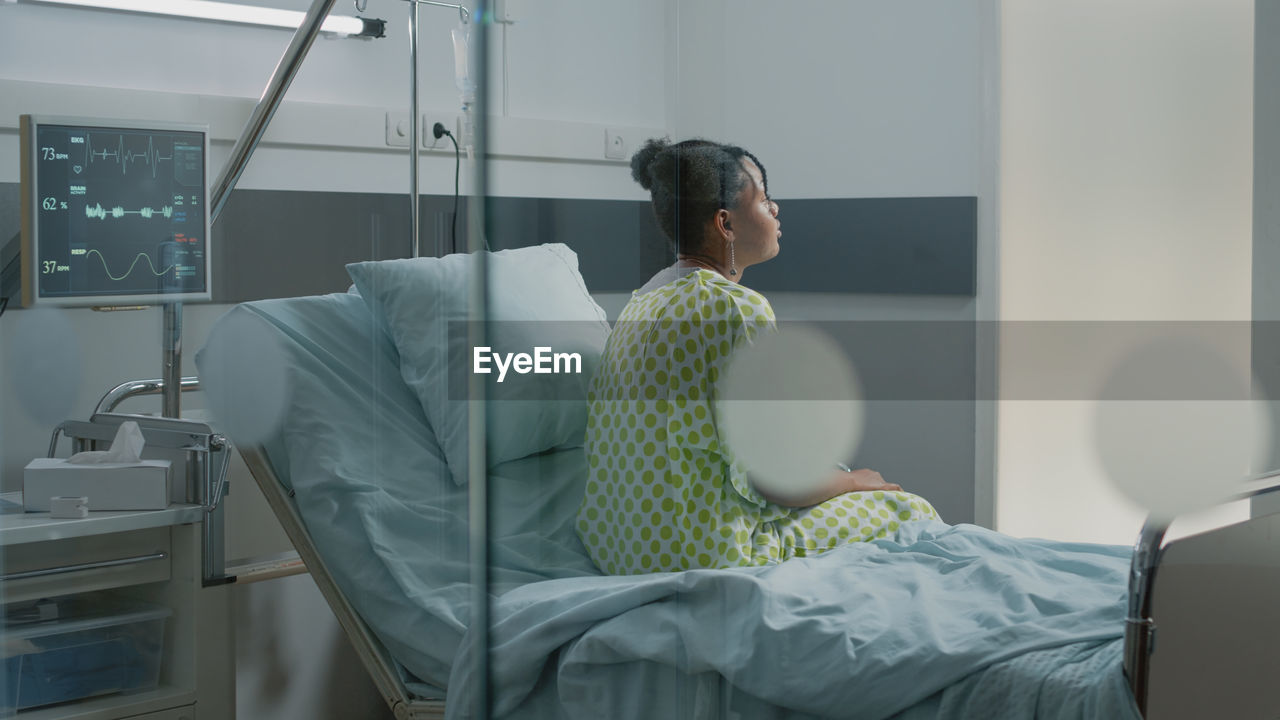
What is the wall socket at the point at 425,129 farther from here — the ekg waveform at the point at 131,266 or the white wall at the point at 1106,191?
the white wall at the point at 1106,191

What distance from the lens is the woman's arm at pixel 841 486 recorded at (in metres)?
0.95

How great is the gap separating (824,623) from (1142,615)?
0.86 feet

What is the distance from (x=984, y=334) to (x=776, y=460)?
0.71 feet

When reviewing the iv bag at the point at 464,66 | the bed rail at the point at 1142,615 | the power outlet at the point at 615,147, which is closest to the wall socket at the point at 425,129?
the iv bag at the point at 464,66

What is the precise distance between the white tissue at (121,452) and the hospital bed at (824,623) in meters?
0.40

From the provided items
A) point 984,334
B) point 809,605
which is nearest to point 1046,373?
point 984,334

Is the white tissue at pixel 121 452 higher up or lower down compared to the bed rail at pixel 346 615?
higher up

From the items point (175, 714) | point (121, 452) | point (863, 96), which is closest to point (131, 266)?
point (121, 452)

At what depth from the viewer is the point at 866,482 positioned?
949 millimetres

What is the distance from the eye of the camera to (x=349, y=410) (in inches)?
62.8

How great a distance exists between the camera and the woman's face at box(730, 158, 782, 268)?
914 mm

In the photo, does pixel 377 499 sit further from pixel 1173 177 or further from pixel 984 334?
pixel 1173 177

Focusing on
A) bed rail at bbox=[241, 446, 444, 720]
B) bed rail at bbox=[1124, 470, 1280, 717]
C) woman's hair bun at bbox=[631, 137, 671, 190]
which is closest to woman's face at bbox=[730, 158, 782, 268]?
woman's hair bun at bbox=[631, 137, 671, 190]

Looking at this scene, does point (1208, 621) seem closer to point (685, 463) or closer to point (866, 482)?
point (866, 482)
